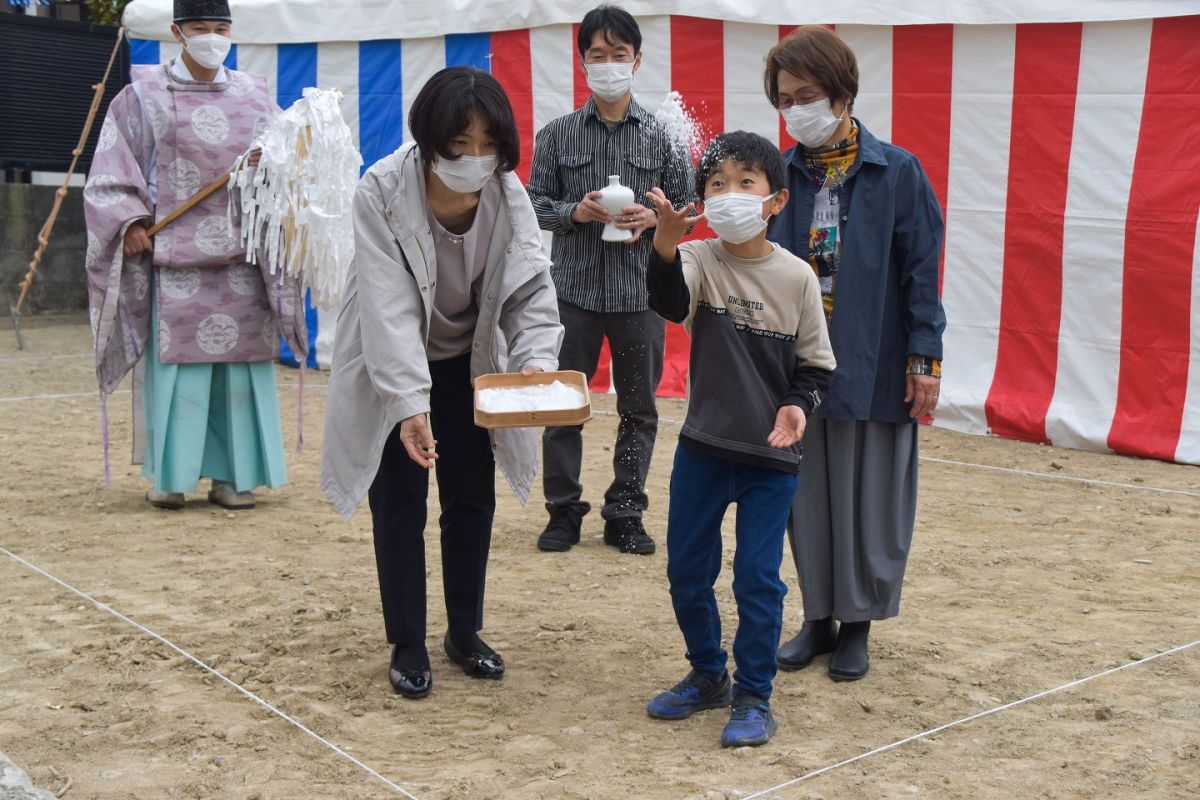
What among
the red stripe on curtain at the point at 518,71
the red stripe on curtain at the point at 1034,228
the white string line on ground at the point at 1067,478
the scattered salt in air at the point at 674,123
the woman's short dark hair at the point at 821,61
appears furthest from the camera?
the red stripe on curtain at the point at 518,71

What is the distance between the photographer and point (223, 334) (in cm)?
527

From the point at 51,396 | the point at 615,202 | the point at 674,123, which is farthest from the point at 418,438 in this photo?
the point at 51,396

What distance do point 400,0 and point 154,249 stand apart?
371cm

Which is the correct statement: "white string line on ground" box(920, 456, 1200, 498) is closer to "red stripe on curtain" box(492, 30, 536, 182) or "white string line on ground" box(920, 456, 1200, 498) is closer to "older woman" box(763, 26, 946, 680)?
"older woman" box(763, 26, 946, 680)

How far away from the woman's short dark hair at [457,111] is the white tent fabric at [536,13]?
4.33m

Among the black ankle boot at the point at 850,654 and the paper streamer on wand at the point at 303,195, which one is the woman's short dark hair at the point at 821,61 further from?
the paper streamer on wand at the point at 303,195

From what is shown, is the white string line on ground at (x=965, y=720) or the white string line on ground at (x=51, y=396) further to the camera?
the white string line on ground at (x=51, y=396)

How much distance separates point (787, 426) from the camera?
2.97 metres

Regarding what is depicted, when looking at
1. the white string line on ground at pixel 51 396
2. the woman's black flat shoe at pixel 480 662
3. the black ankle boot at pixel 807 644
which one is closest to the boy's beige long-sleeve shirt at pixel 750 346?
the black ankle boot at pixel 807 644

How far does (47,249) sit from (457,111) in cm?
966

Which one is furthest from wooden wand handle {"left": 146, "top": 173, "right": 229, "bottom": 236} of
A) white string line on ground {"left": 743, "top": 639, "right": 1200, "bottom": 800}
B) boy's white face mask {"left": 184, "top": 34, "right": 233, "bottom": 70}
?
white string line on ground {"left": 743, "top": 639, "right": 1200, "bottom": 800}

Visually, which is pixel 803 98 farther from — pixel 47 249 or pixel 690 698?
pixel 47 249

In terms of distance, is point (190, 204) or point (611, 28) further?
point (190, 204)

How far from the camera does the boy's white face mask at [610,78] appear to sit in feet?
15.1
